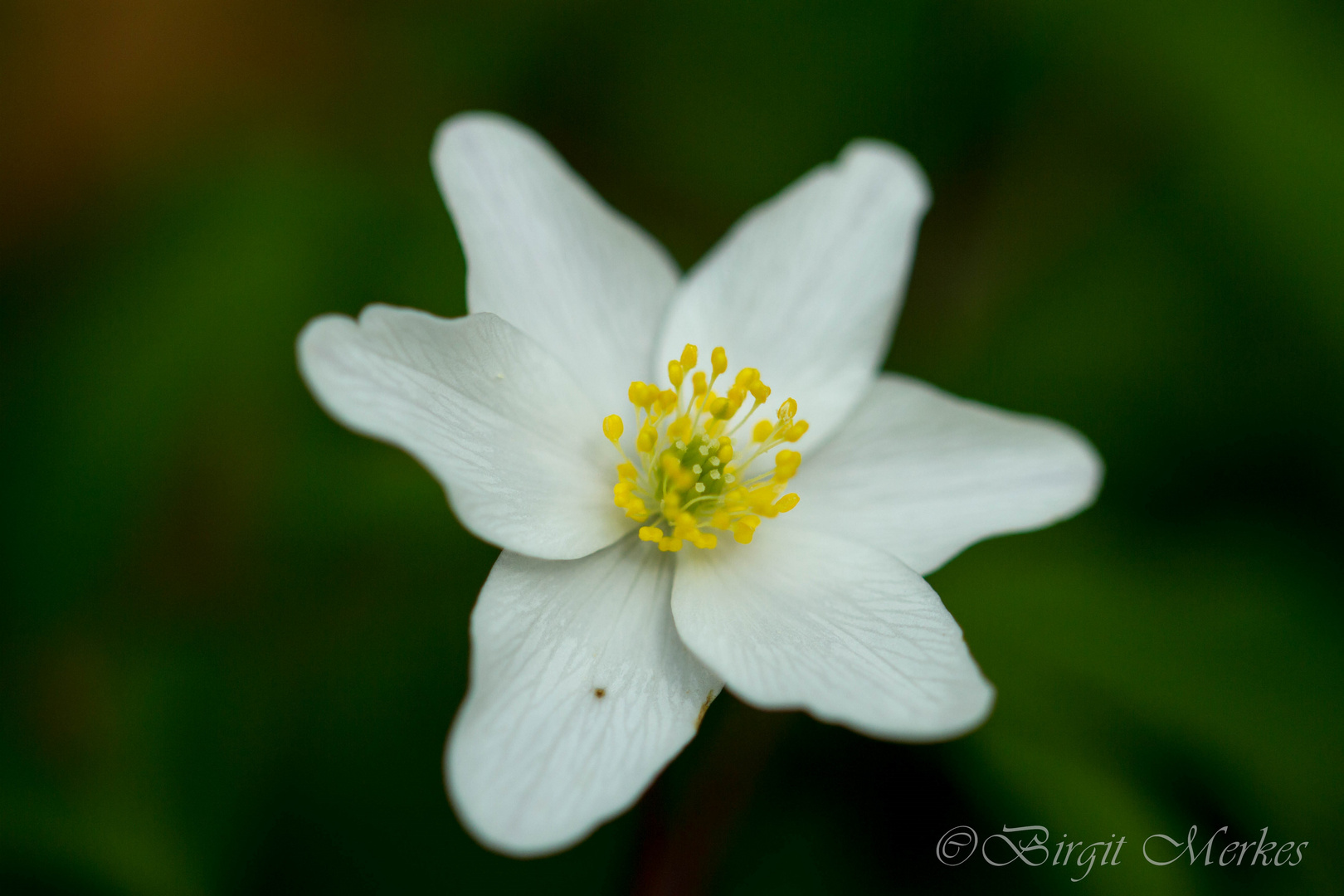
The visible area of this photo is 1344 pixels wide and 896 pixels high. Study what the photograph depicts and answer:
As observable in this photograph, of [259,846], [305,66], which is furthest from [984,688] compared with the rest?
[305,66]

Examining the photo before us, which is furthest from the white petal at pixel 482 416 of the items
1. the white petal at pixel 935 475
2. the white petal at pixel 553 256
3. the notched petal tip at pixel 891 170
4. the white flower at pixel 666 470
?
the notched petal tip at pixel 891 170

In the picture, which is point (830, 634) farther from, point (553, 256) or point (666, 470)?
point (553, 256)

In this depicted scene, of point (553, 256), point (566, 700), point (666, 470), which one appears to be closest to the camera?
point (566, 700)

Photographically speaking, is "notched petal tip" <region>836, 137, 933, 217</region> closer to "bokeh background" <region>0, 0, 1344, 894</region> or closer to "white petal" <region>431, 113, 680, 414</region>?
"white petal" <region>431, 113, 680, 414</region>

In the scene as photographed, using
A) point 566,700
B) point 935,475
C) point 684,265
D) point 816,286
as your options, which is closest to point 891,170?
point 816,286

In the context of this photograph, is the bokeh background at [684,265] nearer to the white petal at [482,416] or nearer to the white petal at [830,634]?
the white petal at [830,634]

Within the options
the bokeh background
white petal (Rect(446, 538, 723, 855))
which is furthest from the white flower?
the bokeh background

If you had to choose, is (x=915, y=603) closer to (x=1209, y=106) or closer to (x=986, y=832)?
(x=986, y=832)
